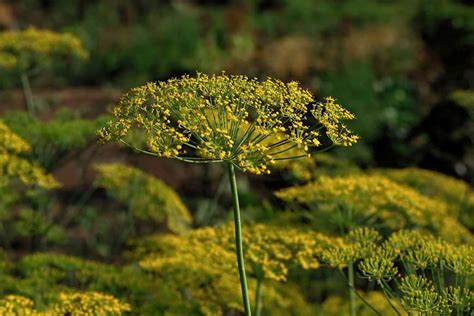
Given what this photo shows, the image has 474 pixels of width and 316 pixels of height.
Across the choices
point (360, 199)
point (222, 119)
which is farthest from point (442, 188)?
point (222, 119)

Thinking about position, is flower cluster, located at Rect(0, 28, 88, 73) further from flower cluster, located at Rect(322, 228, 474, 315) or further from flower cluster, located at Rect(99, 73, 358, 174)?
flower cluster, located at Rect(322, 228, 474, 315)

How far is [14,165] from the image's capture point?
606 centimetres

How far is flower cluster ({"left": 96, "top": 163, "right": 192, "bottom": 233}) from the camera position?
7.45m

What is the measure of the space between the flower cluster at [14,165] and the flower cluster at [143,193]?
1139 millimetres

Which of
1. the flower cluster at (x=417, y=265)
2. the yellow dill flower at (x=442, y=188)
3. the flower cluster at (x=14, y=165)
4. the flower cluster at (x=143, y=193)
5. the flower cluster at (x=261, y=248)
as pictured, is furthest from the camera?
the yellow dill flower at (x=442, y=188)

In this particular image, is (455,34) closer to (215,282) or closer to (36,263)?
(215,282)

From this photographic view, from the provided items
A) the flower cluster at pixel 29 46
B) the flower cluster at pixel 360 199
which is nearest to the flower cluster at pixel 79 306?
the flower cluster at pixel 360 199

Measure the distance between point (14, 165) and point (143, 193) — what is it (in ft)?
5.97

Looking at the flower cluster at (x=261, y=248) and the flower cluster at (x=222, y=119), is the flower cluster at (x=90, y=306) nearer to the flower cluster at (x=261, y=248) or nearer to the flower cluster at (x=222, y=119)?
the flower cluster at (x=261, y=248)

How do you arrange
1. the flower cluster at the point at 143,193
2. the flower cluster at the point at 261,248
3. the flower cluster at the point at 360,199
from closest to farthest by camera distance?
1. the flower cluster at the point at 261,248
2. the flower cluster at the point at 360,199
3. the flower cluster at the point at 143,193

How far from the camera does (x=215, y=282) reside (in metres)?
6.57

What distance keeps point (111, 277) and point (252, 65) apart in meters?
8.51

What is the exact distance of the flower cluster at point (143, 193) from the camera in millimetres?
7445

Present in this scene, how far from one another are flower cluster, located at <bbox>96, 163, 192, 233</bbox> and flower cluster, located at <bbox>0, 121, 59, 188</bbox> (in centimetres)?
114
